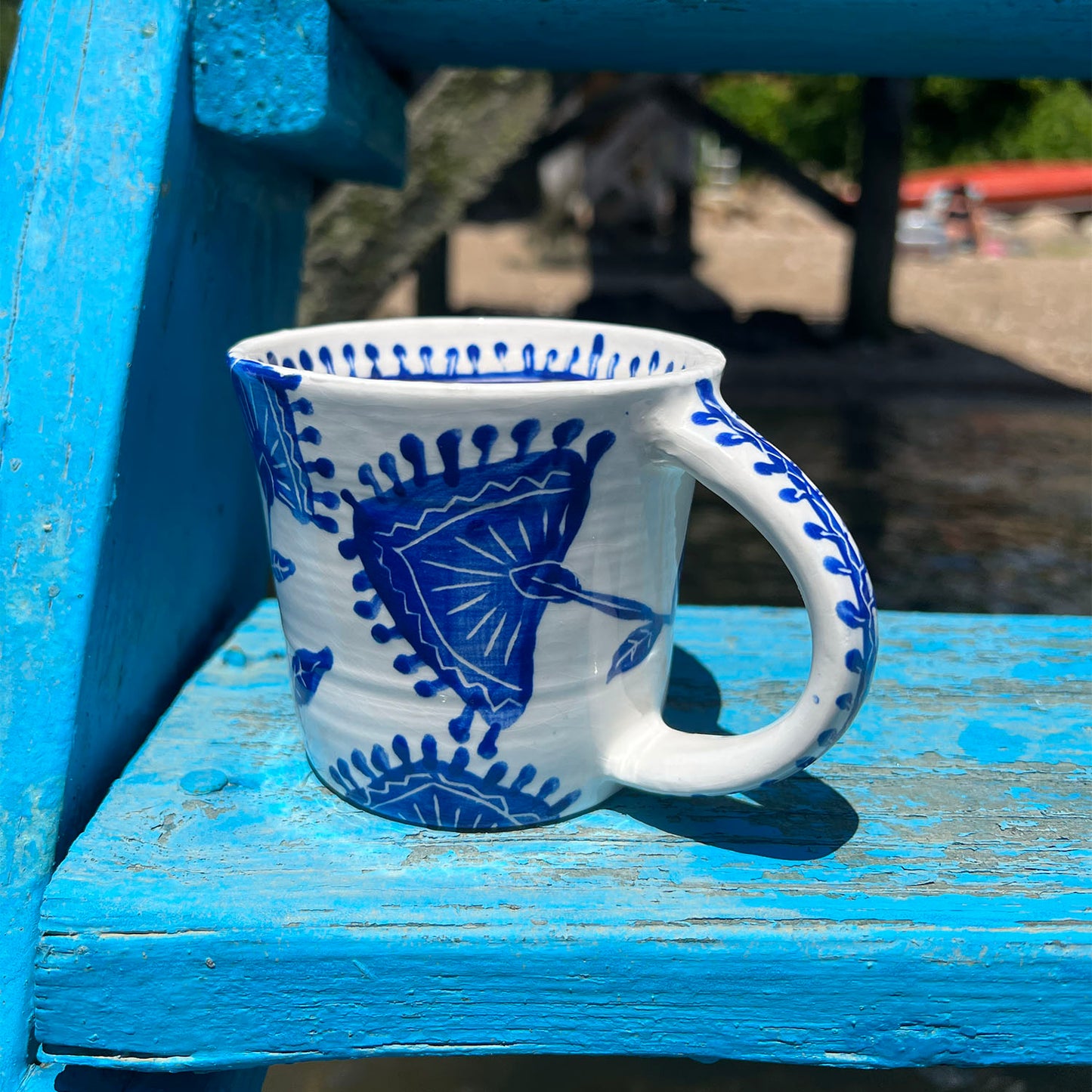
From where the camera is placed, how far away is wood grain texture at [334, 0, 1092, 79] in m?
0.68

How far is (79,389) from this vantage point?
2.07ft

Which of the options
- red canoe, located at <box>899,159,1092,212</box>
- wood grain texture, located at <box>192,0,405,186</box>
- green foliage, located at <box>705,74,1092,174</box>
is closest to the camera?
wood grain texture, located at <box>192,0,405,186</box>

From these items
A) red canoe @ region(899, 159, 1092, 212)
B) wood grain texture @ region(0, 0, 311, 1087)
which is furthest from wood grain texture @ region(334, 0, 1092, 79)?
red canoe @ region(899, 159, 1092, 212)

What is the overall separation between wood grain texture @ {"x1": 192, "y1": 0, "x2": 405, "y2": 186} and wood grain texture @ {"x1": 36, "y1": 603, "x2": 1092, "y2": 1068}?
17.5 inches

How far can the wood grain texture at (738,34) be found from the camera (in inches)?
27.0

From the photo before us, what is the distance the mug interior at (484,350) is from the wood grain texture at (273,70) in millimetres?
133

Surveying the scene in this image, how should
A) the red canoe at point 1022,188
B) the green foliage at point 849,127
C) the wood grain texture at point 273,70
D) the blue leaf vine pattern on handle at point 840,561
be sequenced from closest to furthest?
1. the blue leaf vine pattern on handle at point 840,561
2. the wood grain texture at point 273,70
3. the red canoe at point 1022,188
4. the green foliage at point 849,127

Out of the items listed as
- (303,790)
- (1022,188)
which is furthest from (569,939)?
(1022,188)

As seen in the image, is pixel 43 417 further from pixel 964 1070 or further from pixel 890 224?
pixel 890 224

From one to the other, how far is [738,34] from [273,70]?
32 cm

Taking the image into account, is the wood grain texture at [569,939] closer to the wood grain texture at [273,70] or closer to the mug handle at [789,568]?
the mug handle at [789,568]

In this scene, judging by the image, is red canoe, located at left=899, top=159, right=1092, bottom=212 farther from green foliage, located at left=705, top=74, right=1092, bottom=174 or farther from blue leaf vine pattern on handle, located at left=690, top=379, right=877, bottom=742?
blue leaf vine pattern on handle, located at left=690, top=379, right=877, bottom=742

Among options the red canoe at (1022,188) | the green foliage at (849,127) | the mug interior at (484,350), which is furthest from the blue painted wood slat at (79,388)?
the green foliage at (849,127)

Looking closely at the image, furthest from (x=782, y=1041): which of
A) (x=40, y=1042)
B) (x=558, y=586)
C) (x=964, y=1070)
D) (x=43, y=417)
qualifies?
(x=964, y=1070)
